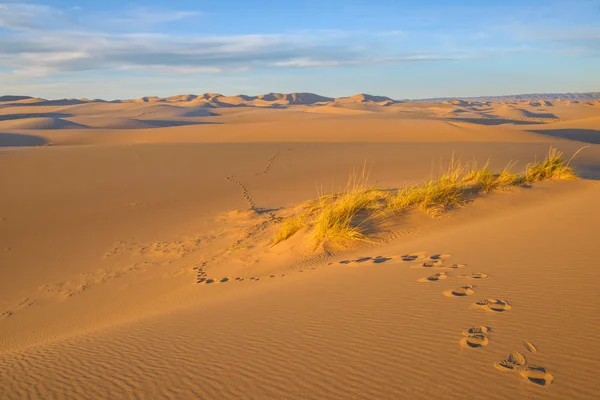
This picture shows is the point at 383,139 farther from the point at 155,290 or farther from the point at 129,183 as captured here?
the point at 155,290

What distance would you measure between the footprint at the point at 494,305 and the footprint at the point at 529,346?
0.59 metres

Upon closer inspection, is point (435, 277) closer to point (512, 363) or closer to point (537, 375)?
point (512, 363)

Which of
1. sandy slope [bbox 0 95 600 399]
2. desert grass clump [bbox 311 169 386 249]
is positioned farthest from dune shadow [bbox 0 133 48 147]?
desert grass clump [bbox 311 169 386 249]

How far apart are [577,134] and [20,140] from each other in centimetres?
3620

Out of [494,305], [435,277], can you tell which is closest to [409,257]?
[435,277]

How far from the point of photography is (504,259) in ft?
15.5

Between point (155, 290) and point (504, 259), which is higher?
point (504, 259)

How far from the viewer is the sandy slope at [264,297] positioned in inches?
103

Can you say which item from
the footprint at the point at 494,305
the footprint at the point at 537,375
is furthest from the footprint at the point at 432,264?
the footprint at the point at 537,375

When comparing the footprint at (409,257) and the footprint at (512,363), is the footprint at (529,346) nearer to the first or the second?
the footprint at (512,363)

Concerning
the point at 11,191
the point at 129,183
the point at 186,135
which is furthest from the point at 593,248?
the point at 186,135

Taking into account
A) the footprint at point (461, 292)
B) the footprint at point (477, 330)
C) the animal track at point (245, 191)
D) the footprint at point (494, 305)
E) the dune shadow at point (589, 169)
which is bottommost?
the animal track at point (245, 191)

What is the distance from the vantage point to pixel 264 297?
4.57 meters

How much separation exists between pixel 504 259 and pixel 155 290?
14.4 ft
